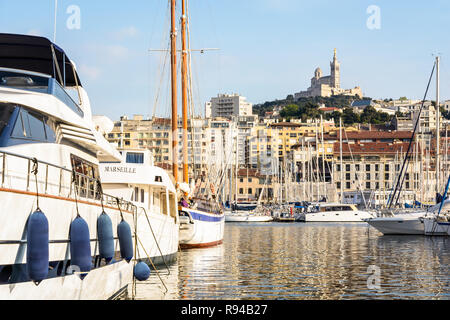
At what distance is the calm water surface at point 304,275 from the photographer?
18.4 meters

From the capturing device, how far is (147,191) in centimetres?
2600

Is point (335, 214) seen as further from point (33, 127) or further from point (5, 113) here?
point (5, 113)

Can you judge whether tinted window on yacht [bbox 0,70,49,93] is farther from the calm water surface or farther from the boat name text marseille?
the boat name text marseille

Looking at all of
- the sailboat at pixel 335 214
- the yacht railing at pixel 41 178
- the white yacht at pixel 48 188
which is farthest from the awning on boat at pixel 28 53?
the sailboat at pixel 335 214

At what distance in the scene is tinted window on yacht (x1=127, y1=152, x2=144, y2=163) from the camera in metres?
27.5

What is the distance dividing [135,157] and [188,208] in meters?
5.15

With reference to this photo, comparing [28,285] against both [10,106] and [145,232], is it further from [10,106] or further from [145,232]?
[145,232]

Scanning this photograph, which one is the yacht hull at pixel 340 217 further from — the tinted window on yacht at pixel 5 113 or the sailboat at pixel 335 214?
the tinted window on yacht at pixel 5 113

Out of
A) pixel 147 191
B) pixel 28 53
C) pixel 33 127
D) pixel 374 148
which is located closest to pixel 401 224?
pixel 147 191

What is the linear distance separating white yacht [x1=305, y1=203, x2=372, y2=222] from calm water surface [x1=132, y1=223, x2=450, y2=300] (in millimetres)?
51195

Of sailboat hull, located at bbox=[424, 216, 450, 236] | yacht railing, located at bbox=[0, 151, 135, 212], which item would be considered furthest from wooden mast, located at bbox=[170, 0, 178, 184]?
sailboat hull, located at bbox=[424, 216, 450, 236]

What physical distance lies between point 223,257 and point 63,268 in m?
18.3

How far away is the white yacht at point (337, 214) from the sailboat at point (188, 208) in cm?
4932
